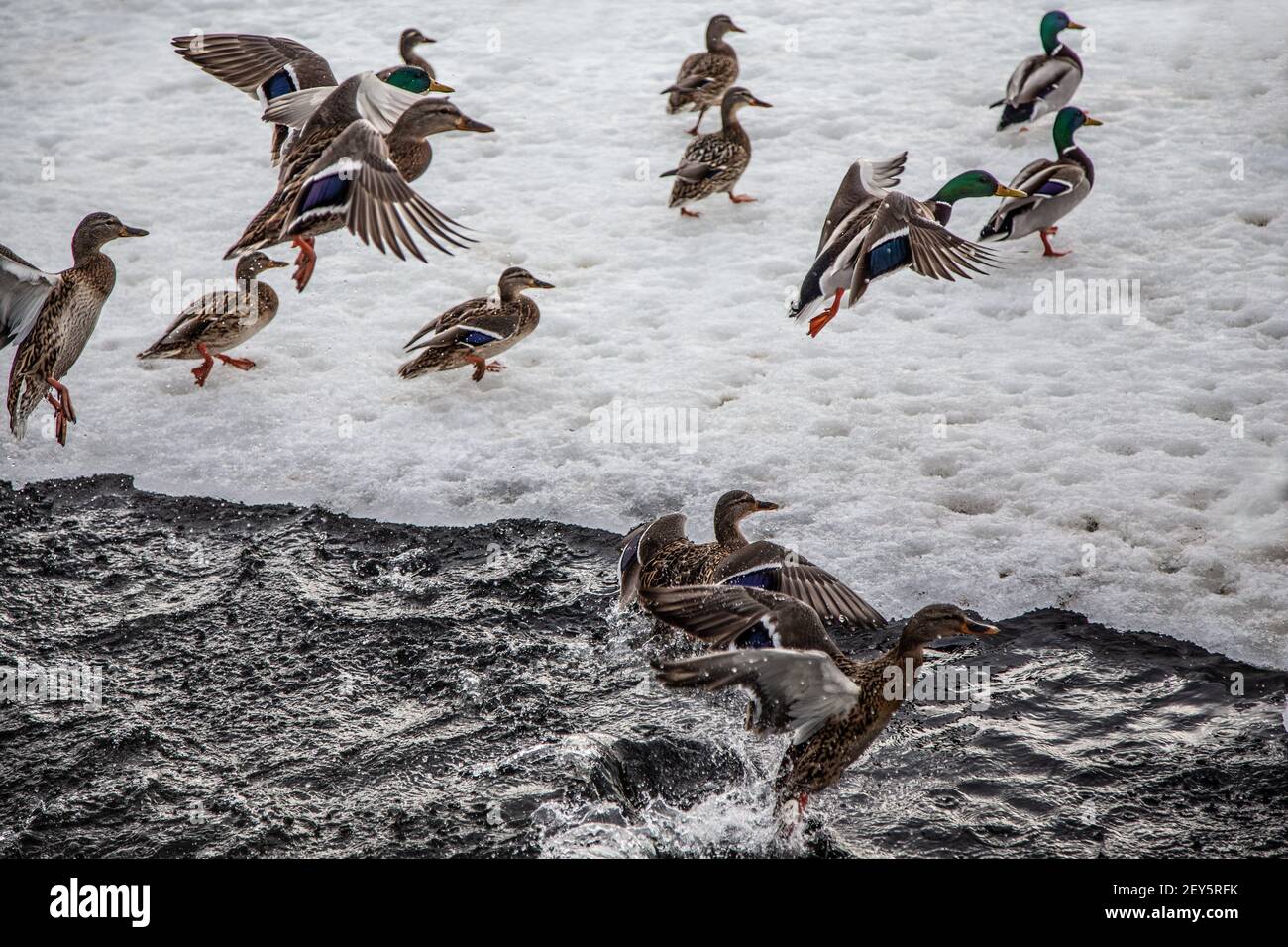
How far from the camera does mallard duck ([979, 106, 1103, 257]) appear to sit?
8.23 meters

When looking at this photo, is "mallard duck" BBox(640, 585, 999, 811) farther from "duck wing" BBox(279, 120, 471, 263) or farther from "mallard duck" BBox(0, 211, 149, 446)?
"mallard duck" BBox(0, 211, 149, 446)

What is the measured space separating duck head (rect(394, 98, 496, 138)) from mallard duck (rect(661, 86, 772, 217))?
84.5 inches

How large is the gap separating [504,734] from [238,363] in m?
3.84

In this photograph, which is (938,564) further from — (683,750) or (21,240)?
(21,240)

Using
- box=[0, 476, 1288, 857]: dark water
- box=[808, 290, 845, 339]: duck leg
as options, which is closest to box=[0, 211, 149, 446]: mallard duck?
box=[0, 476, 1288, 857]: dark water

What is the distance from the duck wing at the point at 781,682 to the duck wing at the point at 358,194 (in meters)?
2.84

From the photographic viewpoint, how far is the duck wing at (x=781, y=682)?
384 cm

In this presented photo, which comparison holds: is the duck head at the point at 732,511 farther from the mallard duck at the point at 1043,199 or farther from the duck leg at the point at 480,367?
the mallard duck at the point at 1043,199

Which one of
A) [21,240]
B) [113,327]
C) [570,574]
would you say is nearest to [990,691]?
[570,574]

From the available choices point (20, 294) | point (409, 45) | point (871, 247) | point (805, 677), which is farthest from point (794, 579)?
point (409, 45)

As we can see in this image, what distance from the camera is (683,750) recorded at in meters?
4.77

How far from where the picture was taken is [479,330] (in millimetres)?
7250

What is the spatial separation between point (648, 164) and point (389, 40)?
388 cm

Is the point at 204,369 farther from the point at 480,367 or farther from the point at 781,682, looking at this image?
the point at 781,682
